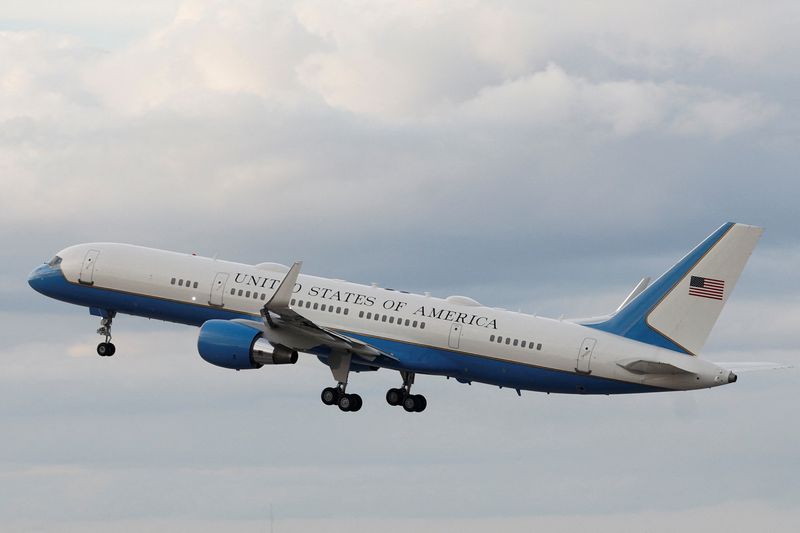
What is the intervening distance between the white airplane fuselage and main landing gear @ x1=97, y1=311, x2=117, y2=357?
0.73m

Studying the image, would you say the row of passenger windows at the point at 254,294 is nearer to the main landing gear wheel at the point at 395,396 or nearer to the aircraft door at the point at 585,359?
the main landing gear wheel at the point at 395,396

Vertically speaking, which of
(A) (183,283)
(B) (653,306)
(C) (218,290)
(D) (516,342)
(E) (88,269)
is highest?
(E) (88,269)

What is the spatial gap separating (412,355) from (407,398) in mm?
6026

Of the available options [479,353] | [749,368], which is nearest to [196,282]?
[479,353]

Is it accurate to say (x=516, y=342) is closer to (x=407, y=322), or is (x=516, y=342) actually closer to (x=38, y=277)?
(x=407, y=322)

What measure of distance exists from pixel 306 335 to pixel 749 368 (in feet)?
77.5

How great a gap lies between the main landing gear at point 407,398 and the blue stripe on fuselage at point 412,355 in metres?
4.11

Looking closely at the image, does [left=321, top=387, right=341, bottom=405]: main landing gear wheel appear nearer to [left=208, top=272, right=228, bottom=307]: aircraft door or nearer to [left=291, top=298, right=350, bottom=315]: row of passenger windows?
[left=291, top=298, right=350, bottom=315]: row of passenger windows

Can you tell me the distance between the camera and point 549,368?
3059 inches

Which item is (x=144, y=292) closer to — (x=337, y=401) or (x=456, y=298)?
(x=337, y=401)

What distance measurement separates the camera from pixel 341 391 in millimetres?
84188

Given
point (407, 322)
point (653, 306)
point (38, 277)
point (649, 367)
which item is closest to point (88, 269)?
point (38, 277)

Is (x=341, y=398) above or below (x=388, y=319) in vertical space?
below

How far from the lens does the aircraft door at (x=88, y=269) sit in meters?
88.5
